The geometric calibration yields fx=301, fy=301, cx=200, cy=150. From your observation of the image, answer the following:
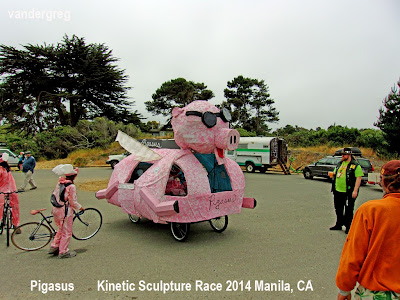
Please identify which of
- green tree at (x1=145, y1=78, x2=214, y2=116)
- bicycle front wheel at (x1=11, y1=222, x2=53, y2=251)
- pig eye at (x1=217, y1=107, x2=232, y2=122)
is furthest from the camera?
green tree at (x1=145, y1=78, x2=214, y2=116)

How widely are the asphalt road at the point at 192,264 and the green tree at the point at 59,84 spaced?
3352 centimetres

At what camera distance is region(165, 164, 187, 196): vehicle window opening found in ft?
23.0

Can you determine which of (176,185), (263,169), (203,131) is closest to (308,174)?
(263,169)

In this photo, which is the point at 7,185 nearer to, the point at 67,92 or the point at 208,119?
the point at 208,119

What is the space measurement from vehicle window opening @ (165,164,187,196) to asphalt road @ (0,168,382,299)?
98 centimetres

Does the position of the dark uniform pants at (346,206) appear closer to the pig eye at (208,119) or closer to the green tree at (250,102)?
the pig eye at (208,119)

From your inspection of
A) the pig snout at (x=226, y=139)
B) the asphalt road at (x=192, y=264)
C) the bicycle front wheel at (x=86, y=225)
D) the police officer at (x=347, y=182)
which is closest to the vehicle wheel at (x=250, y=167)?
the asphalt road at (x=192, y=264)

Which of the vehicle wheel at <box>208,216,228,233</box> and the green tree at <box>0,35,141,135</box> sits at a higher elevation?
the green tree at <box>0,35,141,135</box>

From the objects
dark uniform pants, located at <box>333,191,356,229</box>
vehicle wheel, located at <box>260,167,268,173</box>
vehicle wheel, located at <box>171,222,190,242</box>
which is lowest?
vehicle wheel, located at <box>260,167,268,173</box>

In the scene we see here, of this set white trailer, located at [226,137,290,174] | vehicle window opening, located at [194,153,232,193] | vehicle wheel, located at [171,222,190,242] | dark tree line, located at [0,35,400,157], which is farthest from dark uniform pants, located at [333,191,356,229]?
dark tree line, located at [0,35,400,157]

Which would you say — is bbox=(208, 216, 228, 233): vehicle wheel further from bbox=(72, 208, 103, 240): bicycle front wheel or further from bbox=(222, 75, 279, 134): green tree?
bbox=(222, 75, 279, 134): green tree

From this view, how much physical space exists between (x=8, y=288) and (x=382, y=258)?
477cm

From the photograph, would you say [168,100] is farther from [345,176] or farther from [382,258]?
[382,258]

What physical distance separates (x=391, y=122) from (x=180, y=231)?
73.1 feet
